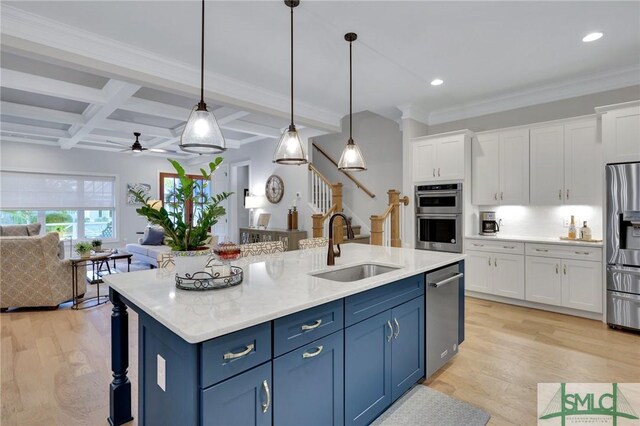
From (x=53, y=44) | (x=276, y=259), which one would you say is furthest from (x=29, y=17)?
(x=276, y=259)

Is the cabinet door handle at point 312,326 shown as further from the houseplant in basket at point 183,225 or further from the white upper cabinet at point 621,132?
the white upper cabinet at point 621,132

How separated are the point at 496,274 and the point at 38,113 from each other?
292 inches

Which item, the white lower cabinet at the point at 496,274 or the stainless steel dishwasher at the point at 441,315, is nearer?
the stainless steel dishwasher at the point at 441,315

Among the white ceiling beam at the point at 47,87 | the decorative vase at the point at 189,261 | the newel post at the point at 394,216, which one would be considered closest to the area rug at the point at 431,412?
the decorative vase at the point at 189,261

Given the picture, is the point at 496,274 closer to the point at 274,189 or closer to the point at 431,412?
the point at 431,412

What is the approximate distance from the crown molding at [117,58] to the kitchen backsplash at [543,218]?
12.0 feet

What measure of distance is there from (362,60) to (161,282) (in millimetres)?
2903

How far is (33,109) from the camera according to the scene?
207 inches

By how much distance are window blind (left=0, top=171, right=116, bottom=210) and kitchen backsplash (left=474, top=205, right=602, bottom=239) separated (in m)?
8.99

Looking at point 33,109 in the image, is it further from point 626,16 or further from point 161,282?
point 626,16

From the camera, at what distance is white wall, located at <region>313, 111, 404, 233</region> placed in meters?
5.98

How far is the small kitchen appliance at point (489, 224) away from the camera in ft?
15.6

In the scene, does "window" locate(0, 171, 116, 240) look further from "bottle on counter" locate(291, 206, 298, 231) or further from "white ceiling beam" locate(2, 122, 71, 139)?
"bottle on counter" locate(291, 206, 298, 231)

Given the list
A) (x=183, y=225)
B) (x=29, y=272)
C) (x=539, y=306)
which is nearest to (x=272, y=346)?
(x=183, y=225)
